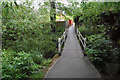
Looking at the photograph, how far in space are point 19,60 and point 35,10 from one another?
277cm

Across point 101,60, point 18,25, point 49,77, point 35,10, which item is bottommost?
point 49,77

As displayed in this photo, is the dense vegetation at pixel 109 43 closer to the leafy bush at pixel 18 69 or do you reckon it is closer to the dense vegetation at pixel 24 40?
the dense vegetation at pixel 24 40

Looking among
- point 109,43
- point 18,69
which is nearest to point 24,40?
point 18,69

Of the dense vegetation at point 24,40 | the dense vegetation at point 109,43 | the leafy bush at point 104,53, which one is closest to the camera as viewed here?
the dense vegetation at point 24,40

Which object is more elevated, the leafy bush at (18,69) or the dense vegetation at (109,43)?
the dense vegetation at (109,43)

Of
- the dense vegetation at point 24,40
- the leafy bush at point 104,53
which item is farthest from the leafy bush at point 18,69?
the leafy bush at point 104,53

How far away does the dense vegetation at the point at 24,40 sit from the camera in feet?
12.8

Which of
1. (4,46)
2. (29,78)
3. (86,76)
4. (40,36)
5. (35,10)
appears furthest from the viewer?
(40,36)

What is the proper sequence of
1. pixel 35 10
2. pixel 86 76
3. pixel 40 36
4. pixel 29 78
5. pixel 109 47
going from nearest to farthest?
→ 1. pixel 29 78
2. pixel 86 76
3. pixel 109 47
4. pixel 35 10
5. pixel 40 36

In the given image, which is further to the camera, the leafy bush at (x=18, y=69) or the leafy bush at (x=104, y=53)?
the leafy bush at (x=104, y=53)

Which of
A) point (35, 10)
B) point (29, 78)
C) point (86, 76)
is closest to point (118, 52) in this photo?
point (86, 76)

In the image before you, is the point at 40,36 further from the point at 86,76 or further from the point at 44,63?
the point at 86,76

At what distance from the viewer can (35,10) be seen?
5754mm

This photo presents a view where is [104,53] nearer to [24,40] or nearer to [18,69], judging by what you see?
[18,69]
